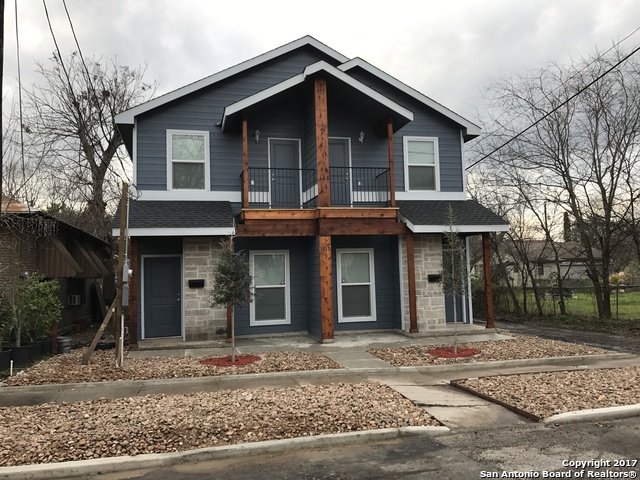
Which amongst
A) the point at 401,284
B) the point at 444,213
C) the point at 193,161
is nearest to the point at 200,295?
the point at 193,161

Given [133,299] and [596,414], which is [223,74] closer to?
[133,299]

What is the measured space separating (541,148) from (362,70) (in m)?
6.76

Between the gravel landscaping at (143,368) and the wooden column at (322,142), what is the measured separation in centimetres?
373

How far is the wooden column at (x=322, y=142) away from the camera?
11461mm

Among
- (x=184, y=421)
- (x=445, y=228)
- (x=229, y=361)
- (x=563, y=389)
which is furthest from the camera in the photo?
(x=445, y=228)

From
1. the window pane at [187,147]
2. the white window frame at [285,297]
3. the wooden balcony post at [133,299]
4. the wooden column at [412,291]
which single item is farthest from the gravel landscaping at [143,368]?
the window pane at [187,147]

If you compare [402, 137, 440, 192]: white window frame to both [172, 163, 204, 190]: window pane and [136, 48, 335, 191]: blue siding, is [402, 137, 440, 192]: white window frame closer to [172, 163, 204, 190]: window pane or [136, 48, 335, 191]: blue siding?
[136, 48, 335, 191]: blue siding

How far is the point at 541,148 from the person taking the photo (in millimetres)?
16406

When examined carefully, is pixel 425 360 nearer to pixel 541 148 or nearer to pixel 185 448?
pixel 185 448

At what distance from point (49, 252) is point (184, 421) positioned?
32.6 ft

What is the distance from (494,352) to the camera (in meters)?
10.1

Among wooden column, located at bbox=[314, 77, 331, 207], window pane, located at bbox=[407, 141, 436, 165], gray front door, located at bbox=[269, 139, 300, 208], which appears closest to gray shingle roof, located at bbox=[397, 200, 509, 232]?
window pane, located at bbox=[407, 141, 436, 165]

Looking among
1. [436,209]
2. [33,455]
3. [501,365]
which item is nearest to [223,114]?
[436,209]

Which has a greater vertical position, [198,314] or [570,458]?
[198,314]
